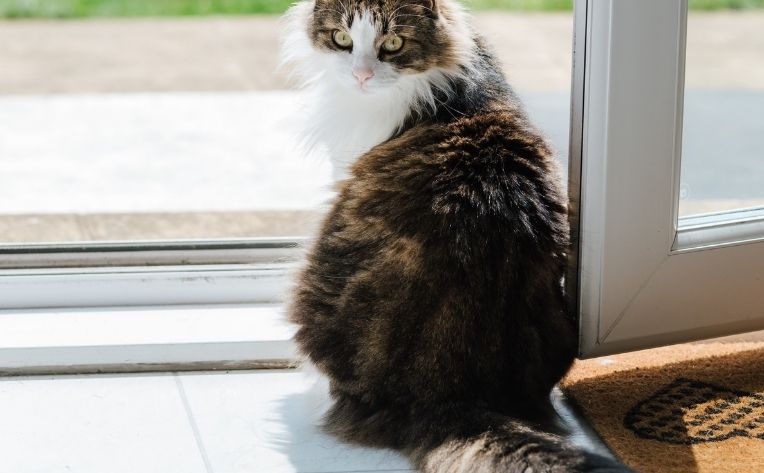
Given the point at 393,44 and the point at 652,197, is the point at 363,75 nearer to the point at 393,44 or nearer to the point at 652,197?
the point at 393,44

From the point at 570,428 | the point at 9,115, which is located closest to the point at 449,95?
the point at 570,428

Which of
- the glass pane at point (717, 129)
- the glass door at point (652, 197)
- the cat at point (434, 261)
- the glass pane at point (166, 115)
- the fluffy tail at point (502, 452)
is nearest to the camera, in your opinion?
the fluffy tail at point (502, 452)

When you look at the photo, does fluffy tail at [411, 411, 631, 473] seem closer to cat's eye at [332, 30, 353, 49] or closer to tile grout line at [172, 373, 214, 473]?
tile grout line at [172, 373, 214, 473]

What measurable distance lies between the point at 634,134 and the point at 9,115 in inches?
111

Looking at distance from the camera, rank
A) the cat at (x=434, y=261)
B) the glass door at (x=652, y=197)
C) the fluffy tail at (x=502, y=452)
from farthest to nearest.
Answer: the glass door at (x=652, y=197) < the cat at (x=434, y=261) < the fluffy tail at (x=502, y=452)

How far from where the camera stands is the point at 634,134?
5.23 ft

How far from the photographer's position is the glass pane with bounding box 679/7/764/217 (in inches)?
66.6

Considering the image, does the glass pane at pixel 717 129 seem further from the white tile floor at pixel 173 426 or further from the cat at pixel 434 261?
the white tile floor at pixel 173 426

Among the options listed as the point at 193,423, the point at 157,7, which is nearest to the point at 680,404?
the point at 193,423

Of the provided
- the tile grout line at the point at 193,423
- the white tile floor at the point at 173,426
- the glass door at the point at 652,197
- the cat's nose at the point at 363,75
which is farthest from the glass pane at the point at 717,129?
the tile grout line at the point at 193,423

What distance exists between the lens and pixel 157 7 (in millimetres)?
5758

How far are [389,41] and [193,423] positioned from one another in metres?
0.70

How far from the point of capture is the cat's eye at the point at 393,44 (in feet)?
5.19

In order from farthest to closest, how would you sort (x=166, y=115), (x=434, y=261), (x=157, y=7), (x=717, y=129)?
1. (x=157, y=7)
2. (x=166, y=115)
3. (x=717, y=129)
4. (x=434, y=261)
